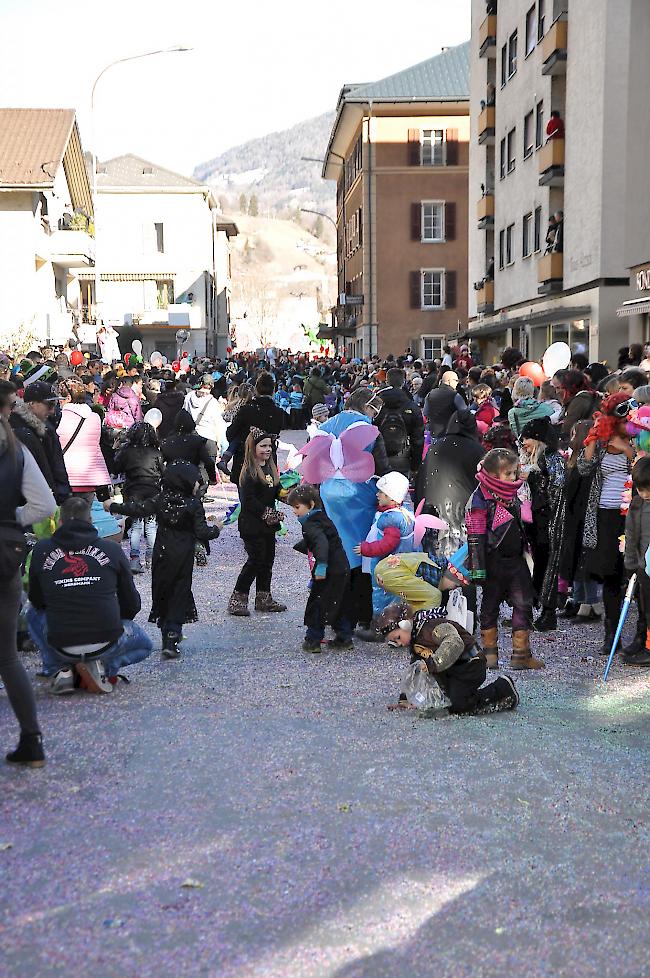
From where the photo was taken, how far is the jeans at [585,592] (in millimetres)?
8664

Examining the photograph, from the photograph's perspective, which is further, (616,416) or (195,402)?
(195,402)

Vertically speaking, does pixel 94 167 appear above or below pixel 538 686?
above

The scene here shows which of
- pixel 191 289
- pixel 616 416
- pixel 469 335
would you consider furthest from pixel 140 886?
pixel 191 289

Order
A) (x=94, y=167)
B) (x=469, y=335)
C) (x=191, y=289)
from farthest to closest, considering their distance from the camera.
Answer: (x=191, y=289) < (x=469, y=335) < (x=94, y=167)

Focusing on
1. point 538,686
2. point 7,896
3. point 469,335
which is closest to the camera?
point 7,896

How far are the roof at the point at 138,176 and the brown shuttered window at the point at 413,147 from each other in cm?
1528

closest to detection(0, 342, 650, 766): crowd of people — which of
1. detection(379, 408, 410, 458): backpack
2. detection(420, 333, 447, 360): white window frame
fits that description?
detection(379, 408, 410, 458): backpack

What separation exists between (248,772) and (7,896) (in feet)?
4.86

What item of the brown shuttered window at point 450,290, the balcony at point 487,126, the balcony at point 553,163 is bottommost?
the brown shuttered window at point 450,290

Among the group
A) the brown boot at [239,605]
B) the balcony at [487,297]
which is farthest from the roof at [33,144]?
the brown boot at [239,605]

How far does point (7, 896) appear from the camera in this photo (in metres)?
4.07

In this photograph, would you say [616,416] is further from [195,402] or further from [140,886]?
[195,402]

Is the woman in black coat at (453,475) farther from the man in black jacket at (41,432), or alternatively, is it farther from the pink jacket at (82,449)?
the pink jacket at (82,449)

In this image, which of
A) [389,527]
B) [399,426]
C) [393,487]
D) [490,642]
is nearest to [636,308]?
[399,426]
